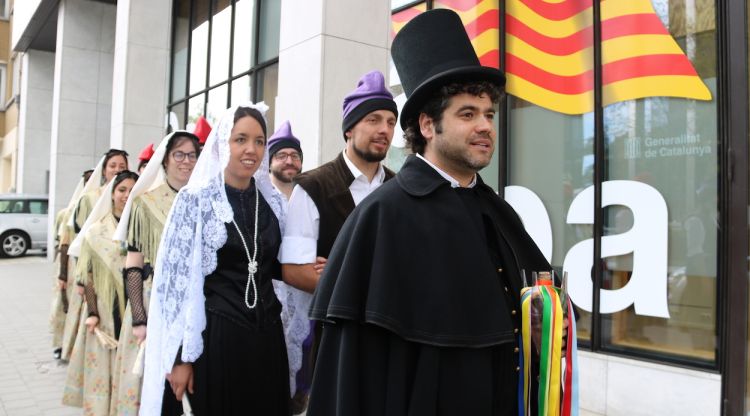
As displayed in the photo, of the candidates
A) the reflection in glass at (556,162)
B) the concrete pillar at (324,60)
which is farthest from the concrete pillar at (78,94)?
the reflection in glass at (556,162)

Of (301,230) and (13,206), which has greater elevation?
(13,206)

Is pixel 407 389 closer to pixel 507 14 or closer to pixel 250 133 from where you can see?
pixel 250 133

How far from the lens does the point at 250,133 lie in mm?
2943

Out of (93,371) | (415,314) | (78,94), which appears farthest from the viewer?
(78,94)

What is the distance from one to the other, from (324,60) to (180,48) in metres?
8.66

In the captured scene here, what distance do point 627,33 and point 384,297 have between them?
14.5 ft

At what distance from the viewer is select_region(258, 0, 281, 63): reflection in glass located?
9227 millimetres

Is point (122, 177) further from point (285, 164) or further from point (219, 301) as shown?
point (219, 301)

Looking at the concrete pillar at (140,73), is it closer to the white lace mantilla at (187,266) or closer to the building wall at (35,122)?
the white lace mantilla at (187,266)

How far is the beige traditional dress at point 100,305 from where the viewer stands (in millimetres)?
4355

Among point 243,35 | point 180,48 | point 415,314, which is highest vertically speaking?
point 180,48

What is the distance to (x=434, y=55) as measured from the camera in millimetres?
1968

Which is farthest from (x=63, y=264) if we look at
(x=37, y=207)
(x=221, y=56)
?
(x=37, y=207)

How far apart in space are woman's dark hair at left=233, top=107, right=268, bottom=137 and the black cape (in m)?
1.30
